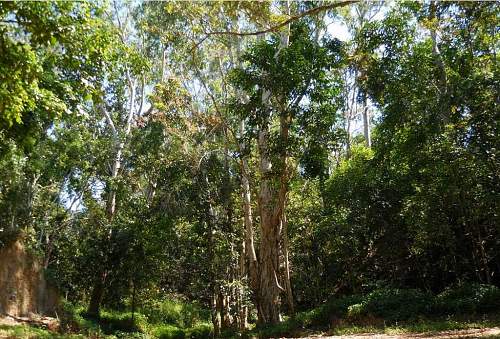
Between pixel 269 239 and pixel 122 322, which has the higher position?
pixel 269 239

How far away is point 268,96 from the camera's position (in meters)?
12.5

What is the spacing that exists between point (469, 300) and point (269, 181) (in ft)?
19.0

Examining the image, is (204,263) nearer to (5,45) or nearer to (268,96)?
(268,96)

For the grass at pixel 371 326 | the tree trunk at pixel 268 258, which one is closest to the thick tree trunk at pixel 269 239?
the tree trunk at pixel 268 258

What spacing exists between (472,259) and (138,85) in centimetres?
1737

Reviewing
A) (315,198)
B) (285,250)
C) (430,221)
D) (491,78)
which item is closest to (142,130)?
(315,198)

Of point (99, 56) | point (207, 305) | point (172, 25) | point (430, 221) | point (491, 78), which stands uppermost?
point (172, 25)

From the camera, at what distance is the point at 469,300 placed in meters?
11.1

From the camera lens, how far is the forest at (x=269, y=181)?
37.4 feet

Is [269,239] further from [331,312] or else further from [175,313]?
[175,313]

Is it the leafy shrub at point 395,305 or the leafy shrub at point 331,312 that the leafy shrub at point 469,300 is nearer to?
the leafy shrub at point 395,305

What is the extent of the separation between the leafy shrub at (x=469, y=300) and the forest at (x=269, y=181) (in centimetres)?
5

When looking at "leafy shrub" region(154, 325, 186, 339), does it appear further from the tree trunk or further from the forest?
the tree trunk

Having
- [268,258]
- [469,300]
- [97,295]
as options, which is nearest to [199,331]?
[97,295]
